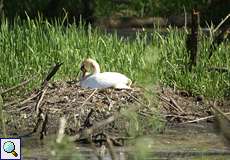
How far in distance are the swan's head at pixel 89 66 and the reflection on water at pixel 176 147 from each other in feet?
3.73

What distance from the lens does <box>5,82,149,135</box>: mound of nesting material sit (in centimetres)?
779

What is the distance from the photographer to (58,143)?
2521 mm

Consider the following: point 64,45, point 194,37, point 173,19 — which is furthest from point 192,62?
point 173,19

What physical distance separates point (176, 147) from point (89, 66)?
2.00m

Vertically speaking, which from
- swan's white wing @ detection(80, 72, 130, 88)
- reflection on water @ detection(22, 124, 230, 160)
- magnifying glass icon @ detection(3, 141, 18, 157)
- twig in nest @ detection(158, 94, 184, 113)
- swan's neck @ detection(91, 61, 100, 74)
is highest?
magnifying glass icon @ detection(3, 141, 18, 157)

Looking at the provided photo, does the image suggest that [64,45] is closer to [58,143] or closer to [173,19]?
[58,143]

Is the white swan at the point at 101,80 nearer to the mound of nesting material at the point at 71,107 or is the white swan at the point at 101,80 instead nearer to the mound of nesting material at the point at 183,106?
the mound of nesting material at the point at 71,107

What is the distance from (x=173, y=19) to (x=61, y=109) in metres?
15.7

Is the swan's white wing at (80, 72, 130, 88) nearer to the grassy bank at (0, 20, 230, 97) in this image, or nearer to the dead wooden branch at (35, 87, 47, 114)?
the dead wooden branch at (35, 87, 47, 114)

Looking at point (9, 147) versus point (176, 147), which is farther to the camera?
point (176, 147)

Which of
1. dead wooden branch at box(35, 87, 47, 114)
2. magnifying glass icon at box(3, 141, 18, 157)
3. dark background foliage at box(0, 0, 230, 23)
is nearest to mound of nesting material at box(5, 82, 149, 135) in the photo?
dead wooden branch at box(35, 87, 47, 114)

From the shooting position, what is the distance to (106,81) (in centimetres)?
830

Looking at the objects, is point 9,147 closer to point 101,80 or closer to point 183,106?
point 101,80

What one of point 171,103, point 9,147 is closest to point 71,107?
point 171,103
